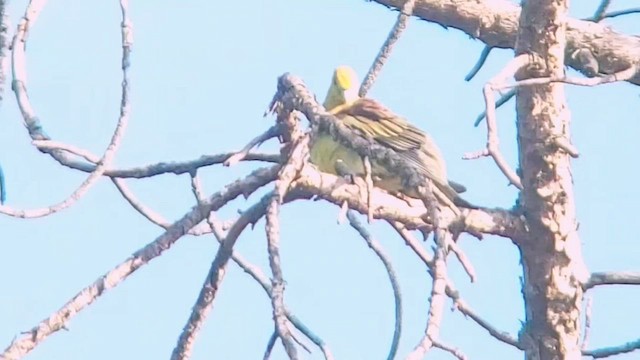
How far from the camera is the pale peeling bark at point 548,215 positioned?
3352 millimetres

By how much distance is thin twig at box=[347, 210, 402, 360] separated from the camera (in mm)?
3216

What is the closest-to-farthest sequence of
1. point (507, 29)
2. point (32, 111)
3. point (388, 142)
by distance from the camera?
1. point (32, 111)
2. point (388, 142)
3. point (507, 29)

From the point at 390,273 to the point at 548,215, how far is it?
0.42 metres

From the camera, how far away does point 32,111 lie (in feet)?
10.3

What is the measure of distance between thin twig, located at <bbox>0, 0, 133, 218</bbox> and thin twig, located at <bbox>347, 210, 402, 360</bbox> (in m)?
0.76

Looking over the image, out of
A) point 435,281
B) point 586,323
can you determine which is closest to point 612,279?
point 586,323

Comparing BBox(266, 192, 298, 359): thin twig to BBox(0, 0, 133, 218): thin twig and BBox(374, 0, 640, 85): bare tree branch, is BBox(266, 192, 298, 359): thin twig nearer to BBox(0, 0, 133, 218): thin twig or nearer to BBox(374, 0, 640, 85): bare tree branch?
BBox(0, 0, 133, 218): thin twig

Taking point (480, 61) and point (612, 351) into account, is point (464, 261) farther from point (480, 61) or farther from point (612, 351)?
point (480, 61)

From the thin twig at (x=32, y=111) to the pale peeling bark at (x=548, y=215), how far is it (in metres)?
1.02

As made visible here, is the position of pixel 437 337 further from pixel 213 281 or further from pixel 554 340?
pixel 554 340

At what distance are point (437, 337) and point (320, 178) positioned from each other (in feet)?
2.52

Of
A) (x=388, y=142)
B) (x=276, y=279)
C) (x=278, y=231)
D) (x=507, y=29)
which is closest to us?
(x=276, y=279)

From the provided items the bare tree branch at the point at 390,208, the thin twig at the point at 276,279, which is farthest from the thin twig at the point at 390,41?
the thin twig at the point at 276,279

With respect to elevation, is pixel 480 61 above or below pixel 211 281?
above
